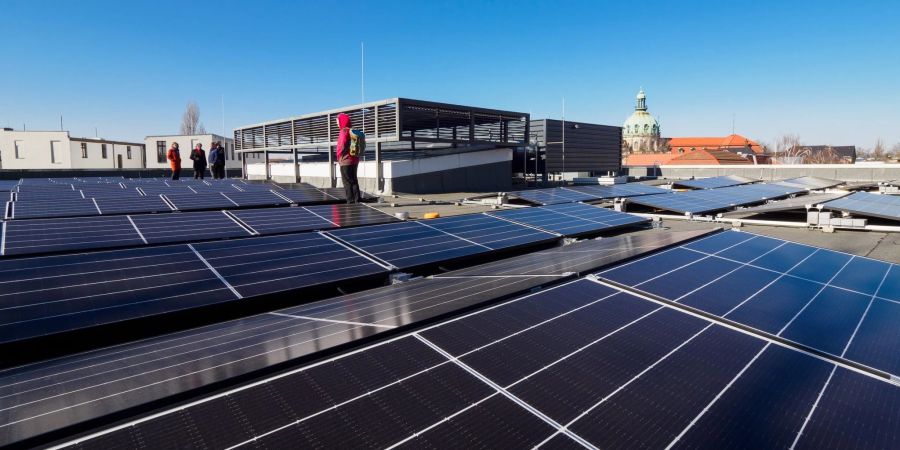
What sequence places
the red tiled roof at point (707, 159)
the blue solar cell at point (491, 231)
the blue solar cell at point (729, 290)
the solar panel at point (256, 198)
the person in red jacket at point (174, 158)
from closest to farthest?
1. the blue solar cell at point (729, 290)
2. the blue solar cell at point (491, 231)
3. the solar panel at point (256, 198)
4. the person in red jacket at point (174, 158)
5. the red tiled roof at point (707, 159)

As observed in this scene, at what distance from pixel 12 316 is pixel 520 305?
513 centimetres

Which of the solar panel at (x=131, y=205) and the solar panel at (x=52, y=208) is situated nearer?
the solar panel at (x=52, y=208)

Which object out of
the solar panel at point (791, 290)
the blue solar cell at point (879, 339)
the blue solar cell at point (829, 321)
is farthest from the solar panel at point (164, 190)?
the blue solar cell at point (879, 339)

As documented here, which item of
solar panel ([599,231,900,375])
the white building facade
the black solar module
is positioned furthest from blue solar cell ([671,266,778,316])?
the white building facade

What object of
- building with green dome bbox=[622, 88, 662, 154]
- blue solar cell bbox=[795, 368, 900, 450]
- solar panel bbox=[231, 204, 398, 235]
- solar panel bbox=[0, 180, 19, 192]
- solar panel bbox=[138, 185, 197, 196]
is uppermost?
building with green dome bbox=[622, 88, 662, 154]

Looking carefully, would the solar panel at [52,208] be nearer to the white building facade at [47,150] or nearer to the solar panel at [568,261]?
the solar panel at [568,261]

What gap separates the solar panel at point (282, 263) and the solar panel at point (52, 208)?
5.39m

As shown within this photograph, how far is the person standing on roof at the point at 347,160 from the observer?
13.4 meters

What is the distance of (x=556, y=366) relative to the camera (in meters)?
3.05

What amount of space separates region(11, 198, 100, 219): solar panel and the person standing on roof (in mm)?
6210

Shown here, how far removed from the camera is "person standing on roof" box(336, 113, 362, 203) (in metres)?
13.4

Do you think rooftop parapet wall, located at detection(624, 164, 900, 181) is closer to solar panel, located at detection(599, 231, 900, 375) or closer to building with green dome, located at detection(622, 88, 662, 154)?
solar panel, located at detection(599, 231, 900, 375)

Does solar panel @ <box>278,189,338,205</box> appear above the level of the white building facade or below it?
below

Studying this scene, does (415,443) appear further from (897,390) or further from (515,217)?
(515,217)
